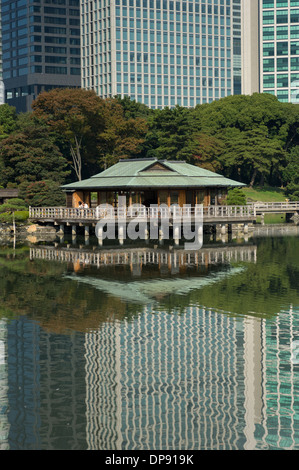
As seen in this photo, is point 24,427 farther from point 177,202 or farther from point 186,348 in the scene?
point 177,202

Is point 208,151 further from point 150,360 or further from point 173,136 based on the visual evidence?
point 150,360

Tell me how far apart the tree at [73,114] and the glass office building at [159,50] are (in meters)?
89.6

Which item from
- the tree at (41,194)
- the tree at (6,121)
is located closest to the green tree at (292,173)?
the tree at (6,121)

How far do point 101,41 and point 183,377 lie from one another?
564ft

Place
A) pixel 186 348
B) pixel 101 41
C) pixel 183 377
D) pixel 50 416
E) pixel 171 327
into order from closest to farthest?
pixel 50 416 → pixel 183 377 → pixel 186 348 → pixel 171 327 → pixel 101 41

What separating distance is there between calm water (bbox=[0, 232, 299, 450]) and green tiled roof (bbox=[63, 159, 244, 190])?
20.2 meters

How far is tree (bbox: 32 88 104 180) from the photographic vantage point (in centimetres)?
8925

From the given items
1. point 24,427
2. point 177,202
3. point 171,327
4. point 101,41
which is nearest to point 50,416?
point 24,427

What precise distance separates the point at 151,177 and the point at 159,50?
415ft

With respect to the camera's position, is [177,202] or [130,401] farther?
[177,202]

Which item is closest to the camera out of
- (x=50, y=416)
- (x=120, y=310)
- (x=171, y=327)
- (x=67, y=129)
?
(x=50, y=416)

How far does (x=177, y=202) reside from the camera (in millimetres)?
67312

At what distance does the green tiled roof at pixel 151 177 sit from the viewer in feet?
208

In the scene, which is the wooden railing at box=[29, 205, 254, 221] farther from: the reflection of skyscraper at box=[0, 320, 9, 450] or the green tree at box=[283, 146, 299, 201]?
the green tree at box=[283, 146, 299, 201]
